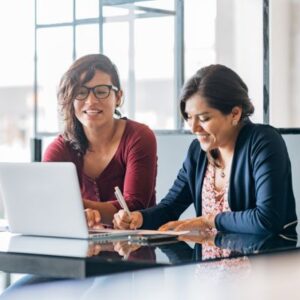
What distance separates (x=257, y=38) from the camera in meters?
3.28

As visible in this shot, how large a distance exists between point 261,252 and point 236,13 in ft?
6.45

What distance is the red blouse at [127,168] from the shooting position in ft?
8.48

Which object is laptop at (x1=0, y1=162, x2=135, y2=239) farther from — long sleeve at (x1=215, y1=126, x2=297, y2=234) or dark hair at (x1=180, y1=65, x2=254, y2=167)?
dark hair at (x1=180, y1=65, x2=254, y2=167)

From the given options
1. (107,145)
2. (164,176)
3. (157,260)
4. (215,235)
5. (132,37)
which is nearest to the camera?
(157,260)

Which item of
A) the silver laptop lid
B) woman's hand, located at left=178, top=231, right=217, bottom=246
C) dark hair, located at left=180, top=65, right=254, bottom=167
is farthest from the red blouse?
the silver laptop lid

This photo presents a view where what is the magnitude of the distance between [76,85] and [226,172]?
0.66 meters

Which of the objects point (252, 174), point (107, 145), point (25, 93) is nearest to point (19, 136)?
point (25, 93)

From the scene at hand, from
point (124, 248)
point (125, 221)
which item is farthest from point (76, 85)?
point (124, 248)

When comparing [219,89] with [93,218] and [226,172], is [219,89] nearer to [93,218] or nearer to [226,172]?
[226,172]

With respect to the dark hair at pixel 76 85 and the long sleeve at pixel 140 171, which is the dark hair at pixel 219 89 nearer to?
the long sleeve at pixel 140 171

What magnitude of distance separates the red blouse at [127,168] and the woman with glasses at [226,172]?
0.60 feet

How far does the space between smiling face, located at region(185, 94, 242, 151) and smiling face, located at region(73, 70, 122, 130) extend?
1.63 feet

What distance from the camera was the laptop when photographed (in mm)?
1866

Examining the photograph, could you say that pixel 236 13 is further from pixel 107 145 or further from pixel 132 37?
pixel 107 145
